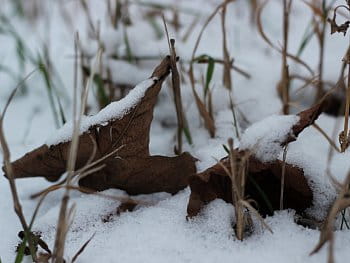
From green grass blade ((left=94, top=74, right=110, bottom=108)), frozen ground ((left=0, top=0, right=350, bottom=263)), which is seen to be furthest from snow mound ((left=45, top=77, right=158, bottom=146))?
green grass blade ((left=94, top=74, right=110, bottom=108))

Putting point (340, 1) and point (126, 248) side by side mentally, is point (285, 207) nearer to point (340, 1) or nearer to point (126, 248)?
point (126, 248)

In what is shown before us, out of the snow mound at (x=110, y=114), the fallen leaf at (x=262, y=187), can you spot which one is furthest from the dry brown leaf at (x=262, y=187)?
the snow mound at (x=110, y=114)

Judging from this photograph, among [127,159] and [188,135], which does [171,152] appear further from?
[127,159]

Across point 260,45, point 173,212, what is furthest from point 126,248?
point 260,45

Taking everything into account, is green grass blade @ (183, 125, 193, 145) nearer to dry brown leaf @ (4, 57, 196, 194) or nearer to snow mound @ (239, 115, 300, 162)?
dry brown leaf @ (4, 57, 196, 194)

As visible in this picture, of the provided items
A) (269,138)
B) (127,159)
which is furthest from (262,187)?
(127,159)

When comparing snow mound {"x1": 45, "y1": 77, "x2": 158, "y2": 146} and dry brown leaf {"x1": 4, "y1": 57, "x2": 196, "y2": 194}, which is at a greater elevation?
snow mound {"x1": 45, "y1": 77, "x2": 158, "y2": 146}

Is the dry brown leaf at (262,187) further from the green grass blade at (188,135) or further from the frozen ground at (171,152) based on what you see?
the green grass blade at (188,135)
